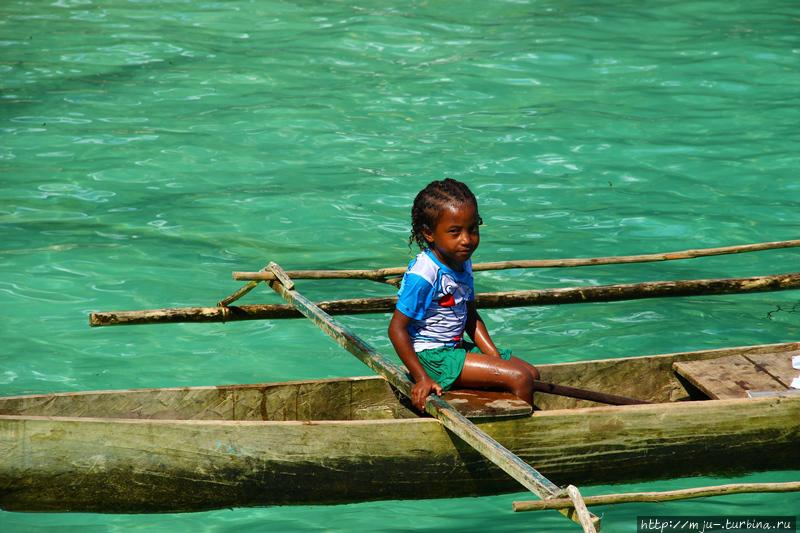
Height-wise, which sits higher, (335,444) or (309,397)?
(335,444)

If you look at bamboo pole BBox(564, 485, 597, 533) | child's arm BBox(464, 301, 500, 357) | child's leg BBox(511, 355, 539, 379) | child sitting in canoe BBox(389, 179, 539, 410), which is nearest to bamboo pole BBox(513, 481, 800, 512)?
bamboo pole BBox(564, 485, 597, 533)

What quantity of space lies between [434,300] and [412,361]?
31cm

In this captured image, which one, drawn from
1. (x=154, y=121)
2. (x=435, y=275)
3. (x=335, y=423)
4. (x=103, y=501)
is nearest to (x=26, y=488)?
(x=103, y=501)

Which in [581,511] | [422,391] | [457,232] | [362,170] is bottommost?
[362,170]

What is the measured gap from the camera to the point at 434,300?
15.8 feet

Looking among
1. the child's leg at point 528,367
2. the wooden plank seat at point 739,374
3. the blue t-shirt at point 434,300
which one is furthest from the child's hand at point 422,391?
the wooden plank seat at point 739,374

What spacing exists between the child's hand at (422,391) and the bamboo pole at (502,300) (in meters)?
1.12

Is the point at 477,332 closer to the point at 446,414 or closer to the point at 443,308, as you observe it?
the point at 443,308

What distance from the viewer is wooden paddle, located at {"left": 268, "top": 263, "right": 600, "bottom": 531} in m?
3.63

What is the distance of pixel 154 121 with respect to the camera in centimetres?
1070

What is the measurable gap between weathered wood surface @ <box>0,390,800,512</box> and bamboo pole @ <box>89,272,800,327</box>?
1.20 meters

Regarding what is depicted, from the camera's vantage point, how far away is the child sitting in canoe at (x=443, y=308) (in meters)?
4.58

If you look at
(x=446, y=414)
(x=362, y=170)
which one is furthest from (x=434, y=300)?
(x=362, y=170)

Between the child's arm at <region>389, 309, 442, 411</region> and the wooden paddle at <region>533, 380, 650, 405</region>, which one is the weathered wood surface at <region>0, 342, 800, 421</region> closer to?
Answer: the child's arm at <region>389, 309, 442, 411</region>
